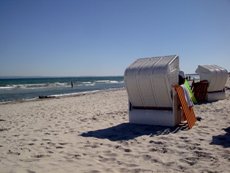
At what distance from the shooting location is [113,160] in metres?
4.47

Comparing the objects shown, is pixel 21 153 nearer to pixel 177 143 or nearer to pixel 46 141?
pixel 46 141

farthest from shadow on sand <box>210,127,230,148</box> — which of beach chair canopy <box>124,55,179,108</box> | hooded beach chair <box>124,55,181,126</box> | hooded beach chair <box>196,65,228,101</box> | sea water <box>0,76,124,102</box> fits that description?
sea water <box>0,76,124,102</box>

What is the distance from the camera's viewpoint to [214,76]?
1187 centimetres

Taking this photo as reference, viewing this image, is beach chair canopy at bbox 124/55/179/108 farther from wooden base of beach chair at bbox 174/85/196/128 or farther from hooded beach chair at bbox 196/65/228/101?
hooded beach chair at bbox 196/65/228/101

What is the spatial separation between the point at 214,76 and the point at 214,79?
7.7 inches

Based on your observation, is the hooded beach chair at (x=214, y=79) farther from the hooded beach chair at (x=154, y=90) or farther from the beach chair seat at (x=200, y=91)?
the hooded beach chair at (x=154, y=90)

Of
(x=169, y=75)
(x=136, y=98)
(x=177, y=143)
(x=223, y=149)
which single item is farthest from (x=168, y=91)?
(x=223, y=149)

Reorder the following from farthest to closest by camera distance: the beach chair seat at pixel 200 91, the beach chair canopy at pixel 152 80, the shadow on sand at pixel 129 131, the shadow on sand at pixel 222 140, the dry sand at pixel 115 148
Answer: the beach chair seat at pixel 200 91 < the beach chair canopy at pixel 152 80 < the shadow on sand at pixel 129 131 < the shadow on sand at pixel 222 140 < the dry sand at pixel 115 148

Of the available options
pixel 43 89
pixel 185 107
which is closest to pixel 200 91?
pixel 185 107

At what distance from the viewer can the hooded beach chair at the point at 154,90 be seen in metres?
6.71

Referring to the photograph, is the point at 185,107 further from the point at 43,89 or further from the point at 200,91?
the point at 43,89

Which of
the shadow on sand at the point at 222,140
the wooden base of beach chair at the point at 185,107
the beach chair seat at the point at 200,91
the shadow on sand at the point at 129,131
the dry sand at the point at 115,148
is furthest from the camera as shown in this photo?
the beach chair seat at the point at 200,91

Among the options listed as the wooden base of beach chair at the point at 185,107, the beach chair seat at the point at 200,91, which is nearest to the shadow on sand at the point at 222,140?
the wooden base of beach chair at the point at 185,107

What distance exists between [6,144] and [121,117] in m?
4.11
